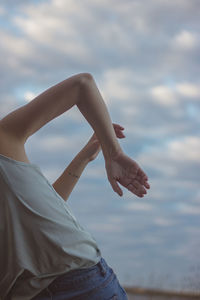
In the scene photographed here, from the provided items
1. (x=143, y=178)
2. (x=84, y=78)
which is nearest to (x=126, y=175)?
(x=143, y=178)

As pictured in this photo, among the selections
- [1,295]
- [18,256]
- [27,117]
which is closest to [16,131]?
[27,117]

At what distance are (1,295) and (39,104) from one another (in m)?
0.51

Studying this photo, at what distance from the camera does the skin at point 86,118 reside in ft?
4.09

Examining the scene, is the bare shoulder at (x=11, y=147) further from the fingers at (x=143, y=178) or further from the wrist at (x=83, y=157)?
the wrist at (x=83, y=157)

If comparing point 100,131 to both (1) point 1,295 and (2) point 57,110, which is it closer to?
(2) point 57,110

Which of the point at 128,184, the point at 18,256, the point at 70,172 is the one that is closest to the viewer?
the point at 18,256

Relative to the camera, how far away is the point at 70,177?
1655 millimetres

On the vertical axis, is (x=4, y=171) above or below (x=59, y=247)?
above

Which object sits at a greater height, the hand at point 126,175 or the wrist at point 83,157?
the wrist at point 83,157

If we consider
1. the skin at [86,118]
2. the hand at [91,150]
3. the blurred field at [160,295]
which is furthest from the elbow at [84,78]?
the blurred field at [160,295]

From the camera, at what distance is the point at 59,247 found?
1176 millimetres

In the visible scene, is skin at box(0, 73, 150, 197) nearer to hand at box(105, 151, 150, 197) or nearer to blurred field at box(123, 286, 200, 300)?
hand at box(105, 151, 150, 197)

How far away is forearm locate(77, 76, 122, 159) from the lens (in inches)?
50.9

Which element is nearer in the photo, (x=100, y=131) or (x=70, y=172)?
(x=100, y=131)
